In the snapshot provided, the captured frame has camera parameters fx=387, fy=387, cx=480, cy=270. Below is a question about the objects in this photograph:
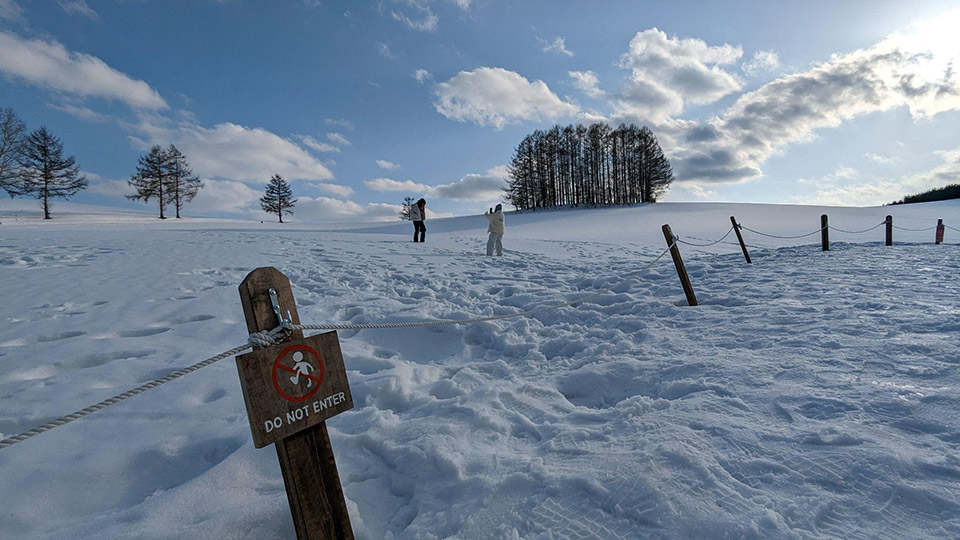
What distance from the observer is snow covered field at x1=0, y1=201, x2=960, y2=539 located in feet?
5.77

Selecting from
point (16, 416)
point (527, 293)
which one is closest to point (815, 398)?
point (527, 293)

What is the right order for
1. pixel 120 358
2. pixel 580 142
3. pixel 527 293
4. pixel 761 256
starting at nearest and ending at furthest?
pixel 120 358, pixel 527 293, pixel 761 256, pixel 580 142

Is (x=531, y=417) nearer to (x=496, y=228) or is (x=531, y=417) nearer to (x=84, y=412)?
(x=84, y=412)

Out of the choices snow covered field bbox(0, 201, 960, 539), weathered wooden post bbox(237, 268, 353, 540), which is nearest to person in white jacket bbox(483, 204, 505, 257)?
snow covered field bbox(0, 201, 960, 539)

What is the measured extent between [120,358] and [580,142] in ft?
153

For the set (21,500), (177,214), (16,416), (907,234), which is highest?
(177,214)

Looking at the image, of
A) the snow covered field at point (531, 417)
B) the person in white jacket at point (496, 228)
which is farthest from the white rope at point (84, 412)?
the person in white jacket at point (496, 228)

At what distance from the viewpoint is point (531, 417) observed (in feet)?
8.92

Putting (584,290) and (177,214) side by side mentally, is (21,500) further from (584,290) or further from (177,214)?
(177,214)

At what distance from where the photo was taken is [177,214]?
Answer: 124ft

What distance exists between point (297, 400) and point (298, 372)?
0.10 metres

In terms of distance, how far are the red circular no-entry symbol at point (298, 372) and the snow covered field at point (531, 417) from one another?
82cm

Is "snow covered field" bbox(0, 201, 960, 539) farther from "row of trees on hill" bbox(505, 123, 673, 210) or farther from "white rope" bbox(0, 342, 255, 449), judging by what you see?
"row of trees on hill" bbox(505, 123, 673, 210)

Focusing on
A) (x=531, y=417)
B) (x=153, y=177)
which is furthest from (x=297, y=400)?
(x=153, y=177)
